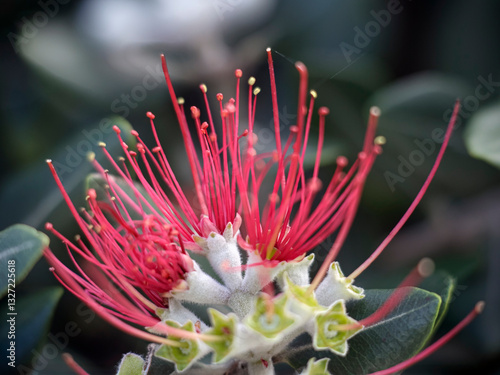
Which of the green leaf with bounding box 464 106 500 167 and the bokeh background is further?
the bokeh background

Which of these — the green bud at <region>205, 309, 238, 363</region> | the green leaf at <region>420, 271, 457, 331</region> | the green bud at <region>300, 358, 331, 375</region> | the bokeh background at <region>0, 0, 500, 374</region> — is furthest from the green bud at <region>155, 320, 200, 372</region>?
the bokeh background at <region>0, 0, 500, 374</region>

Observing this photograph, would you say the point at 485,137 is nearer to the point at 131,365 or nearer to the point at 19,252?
the point at 131,365

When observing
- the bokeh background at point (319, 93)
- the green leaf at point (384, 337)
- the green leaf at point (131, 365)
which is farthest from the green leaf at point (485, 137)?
the green leaf at point (131, 365)

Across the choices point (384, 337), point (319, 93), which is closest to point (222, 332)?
point (384, 337)

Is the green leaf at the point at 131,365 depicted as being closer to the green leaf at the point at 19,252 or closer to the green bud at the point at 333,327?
the green leaf at the point at 19,252

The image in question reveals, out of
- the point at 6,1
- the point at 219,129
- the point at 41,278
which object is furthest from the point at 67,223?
the point at 6,1

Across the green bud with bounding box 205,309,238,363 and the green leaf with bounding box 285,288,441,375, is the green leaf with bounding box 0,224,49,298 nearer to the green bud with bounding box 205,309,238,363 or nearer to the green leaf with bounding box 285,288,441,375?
the green bud with bounding box 205,309,238,363

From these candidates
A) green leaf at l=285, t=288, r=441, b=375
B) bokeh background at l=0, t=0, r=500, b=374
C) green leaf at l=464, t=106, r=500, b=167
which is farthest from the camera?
bokeh background at l=0, t=0, r=500, b=374
